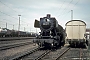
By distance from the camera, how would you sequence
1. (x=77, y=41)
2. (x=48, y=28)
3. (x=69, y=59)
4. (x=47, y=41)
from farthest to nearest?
(x=77, y=41)
(x=48, y=28)
(x=47, y=41)
(x=69, y=59)

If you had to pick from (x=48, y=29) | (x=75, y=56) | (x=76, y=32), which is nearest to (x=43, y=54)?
(x=75, y=56)

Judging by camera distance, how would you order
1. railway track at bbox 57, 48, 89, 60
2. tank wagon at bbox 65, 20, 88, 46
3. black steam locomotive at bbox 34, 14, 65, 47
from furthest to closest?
tank wagon at bbox 65, 20, 88, 46 → black steam locomotive at bbox 34, 14, 65, 47 → railway track at bbox 57, 48, 89, 60

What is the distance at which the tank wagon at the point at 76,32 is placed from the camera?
19.9 m

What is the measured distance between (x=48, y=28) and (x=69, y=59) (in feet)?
25.6

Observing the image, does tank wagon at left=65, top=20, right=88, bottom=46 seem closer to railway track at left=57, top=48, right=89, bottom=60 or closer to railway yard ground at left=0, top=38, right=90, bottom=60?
railway yard ground at left=0, top=38, right=90, bottom=60

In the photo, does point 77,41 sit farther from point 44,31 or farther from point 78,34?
point 44,31

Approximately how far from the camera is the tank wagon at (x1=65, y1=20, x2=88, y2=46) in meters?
19.9

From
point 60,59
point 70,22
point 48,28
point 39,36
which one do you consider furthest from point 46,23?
point 60,59

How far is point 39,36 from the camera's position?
59.3 feet

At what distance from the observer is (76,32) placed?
2039 centimetres

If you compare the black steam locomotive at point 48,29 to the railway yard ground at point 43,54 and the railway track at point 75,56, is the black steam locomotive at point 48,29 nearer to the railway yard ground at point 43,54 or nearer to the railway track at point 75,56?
the railway yard ground at point 43,54

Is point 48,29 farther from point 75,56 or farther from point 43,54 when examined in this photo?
point 75,56

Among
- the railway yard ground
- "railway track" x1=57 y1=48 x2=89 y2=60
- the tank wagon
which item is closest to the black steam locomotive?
the railway yard ground

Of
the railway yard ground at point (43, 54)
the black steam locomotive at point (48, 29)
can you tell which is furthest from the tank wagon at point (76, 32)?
the railway yard ground at point (43, 54)
